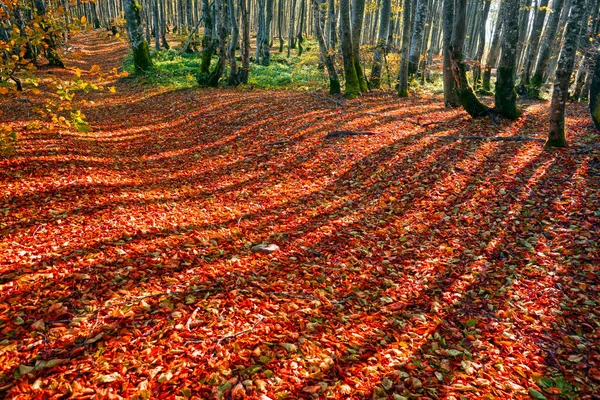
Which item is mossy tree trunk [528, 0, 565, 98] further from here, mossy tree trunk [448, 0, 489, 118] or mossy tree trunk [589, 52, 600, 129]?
mossy tree trunk [448, 0, 489, 118]

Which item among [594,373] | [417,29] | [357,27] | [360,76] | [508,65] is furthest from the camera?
[417,29]

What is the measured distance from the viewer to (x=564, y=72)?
788cm

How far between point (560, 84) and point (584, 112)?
22.6 ft

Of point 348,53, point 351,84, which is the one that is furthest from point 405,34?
point 351,84

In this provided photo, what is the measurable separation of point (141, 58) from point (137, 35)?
49.3 inches

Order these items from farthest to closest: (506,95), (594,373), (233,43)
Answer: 1. (233,43)
2. (506,95)
3. (594,373)

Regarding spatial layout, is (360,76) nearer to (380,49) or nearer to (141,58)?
(380,49)

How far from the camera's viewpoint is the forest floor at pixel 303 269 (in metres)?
3.39

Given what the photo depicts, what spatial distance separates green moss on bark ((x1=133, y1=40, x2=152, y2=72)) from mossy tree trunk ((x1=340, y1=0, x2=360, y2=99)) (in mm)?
12095

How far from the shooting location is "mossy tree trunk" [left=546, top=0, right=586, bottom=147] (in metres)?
7.60

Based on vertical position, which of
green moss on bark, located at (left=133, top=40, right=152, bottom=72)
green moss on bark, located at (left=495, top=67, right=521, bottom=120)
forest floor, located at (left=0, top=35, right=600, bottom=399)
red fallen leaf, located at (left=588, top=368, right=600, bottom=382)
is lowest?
red fallen leaf, located at (left=588, top=368, right=600, bottom=382)

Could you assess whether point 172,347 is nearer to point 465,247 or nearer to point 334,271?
point 334,271

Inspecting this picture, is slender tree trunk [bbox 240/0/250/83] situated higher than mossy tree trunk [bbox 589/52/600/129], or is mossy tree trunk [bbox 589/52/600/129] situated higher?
slender tree trunk [bbox 240/0/250/83]

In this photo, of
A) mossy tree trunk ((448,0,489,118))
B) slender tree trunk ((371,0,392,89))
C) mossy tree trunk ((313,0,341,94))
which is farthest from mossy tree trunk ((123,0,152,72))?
mossy tree trunk ((448,0,489,118))
